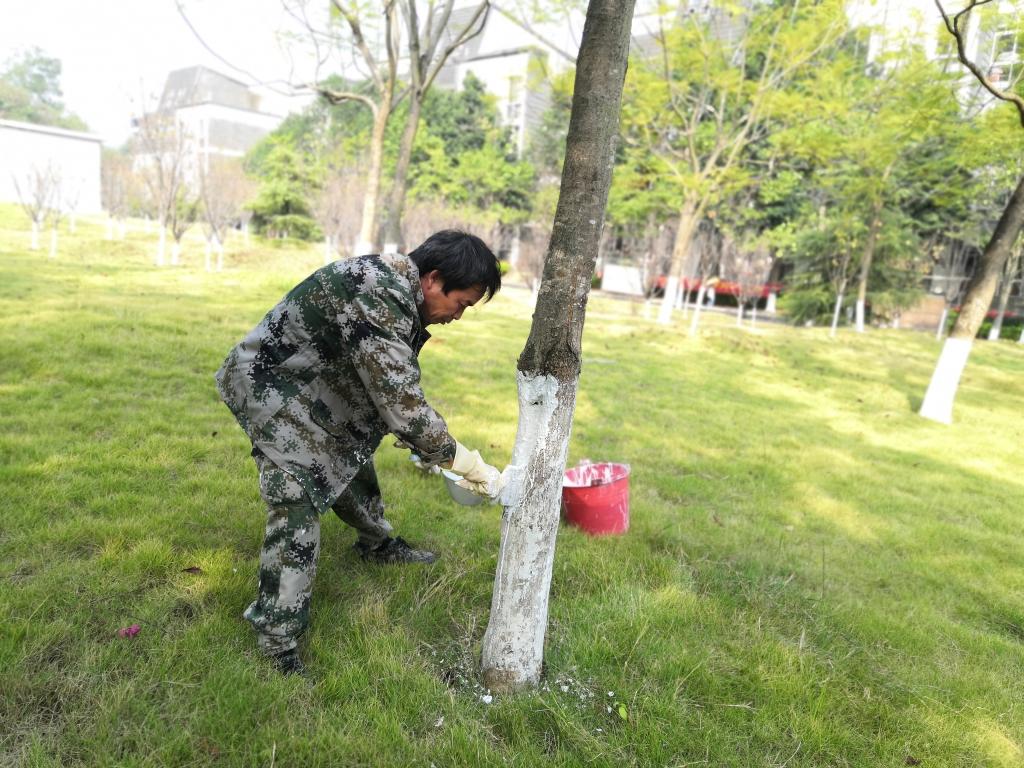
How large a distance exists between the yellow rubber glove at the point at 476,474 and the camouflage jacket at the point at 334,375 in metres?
0.03

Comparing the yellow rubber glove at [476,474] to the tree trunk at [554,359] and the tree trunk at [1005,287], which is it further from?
the tree trunk at [1005,287]

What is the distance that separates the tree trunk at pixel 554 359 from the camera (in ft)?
6.32

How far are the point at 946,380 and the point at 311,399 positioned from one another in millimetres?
8574

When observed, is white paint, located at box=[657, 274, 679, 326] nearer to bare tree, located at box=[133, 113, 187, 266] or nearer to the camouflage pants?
bare tree, located at box=[133, 113, 187, 266]

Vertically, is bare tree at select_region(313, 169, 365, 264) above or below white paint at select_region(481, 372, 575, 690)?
above

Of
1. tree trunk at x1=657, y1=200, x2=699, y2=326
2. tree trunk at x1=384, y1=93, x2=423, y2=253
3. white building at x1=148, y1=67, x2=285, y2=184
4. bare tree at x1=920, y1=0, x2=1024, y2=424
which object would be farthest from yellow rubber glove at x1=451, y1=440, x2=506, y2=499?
white building at x1=148, y1=67, x2=285, y2=184

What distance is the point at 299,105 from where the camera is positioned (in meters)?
44.1

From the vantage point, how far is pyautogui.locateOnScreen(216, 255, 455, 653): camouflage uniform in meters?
1.95

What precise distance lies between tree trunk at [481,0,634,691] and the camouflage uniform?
12.1 inches

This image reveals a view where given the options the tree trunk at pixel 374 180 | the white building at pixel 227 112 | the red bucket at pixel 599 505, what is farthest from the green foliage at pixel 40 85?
the red bucket at pixel 599 505

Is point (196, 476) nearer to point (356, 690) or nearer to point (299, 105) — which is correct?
point (356, 690)

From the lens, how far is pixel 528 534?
6.82 feet

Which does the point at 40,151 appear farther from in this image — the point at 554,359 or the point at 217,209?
the point at 554,359

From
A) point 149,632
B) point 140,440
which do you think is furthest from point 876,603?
point 140,440
